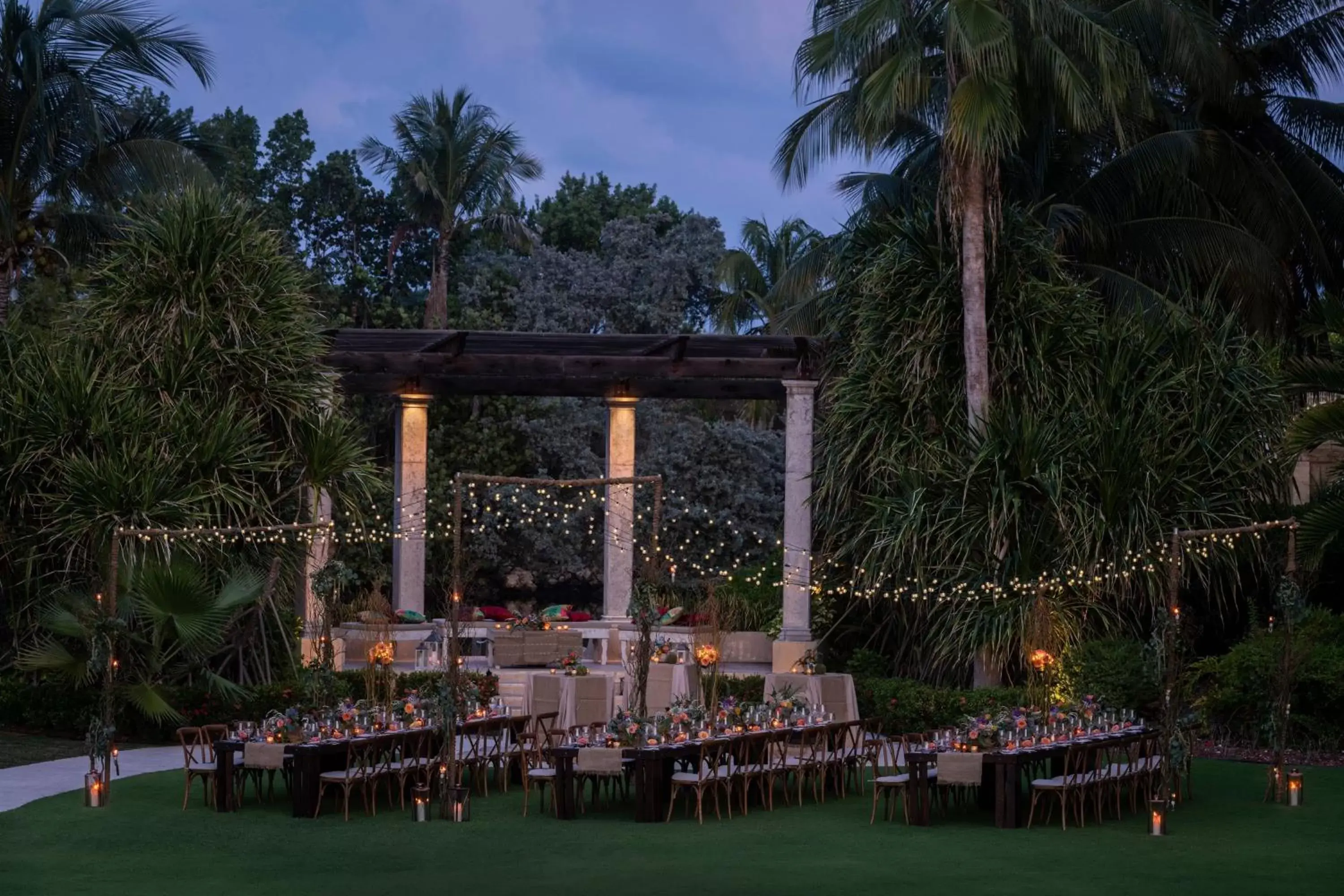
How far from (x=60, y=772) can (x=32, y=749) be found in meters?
1.74

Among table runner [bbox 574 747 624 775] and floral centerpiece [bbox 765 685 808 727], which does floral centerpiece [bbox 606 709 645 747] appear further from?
floral centerpiece [bbox 765 685 808 727]

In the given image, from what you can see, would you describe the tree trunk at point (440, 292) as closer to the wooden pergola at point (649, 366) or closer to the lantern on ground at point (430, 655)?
the wooden pergola at point (649, 366)

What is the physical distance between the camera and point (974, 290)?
64.9 ft

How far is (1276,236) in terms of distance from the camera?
999 inches

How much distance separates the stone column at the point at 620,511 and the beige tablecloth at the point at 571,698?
6484 mm

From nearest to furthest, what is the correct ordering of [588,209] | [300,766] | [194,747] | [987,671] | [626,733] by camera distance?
[300,766] < [626,733] < [194,747] < [987,671] < [588,209]

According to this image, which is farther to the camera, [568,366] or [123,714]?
[568,366]

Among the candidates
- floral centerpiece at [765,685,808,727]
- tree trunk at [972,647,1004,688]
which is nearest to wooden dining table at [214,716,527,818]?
floral centerpiece at [765,685,808,727]

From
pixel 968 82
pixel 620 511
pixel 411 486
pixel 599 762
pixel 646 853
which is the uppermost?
pixel 968 82

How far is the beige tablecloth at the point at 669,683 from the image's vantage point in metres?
18.9

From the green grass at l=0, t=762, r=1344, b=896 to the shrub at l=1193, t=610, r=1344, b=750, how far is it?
A: 3.06 metres

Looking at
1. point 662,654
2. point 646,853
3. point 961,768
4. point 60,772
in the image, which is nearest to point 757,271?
point 662,654

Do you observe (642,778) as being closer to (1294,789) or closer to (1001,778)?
(1001,778)

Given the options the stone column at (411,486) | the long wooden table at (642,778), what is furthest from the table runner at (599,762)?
the stone column at (411,486)
